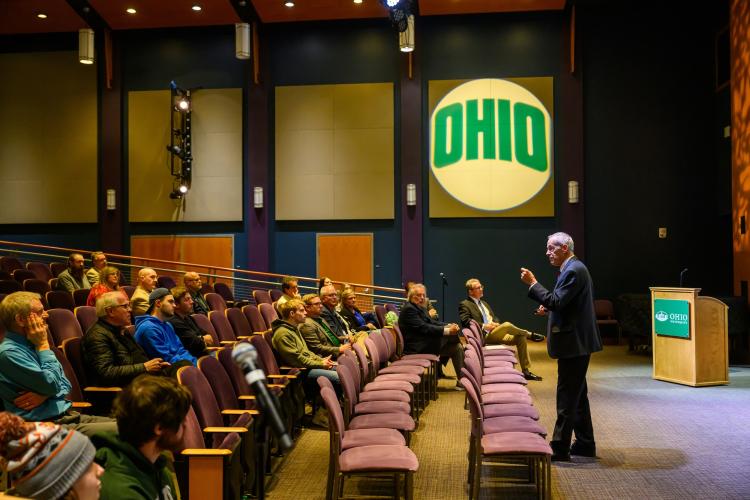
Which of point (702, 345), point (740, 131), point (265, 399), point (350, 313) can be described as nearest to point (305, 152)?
point (350, 313)

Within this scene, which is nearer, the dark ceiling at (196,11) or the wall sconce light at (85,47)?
the wall sconce light at (85,47)

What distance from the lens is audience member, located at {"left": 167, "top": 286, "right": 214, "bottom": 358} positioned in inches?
195

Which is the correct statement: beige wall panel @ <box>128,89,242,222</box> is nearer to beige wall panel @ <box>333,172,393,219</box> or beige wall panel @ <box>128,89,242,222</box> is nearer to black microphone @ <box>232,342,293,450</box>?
beige wall panel @ <box>333,172,393,219</box>

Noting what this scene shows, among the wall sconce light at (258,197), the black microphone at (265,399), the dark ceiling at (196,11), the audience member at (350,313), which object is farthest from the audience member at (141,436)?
the dark ceiling at (196,11)

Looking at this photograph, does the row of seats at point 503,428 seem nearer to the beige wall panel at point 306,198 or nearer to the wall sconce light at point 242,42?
the wall sconce light at point 242,42

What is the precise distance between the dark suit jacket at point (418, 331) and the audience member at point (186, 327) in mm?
2065

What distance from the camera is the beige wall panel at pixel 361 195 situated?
11828mm

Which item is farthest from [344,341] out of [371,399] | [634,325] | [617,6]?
[617,6]

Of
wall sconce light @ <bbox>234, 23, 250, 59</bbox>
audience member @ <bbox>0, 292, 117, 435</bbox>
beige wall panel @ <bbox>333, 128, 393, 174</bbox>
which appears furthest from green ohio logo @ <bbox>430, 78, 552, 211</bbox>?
audience member @ <bbox>0, 292, 117, 435</bbox>

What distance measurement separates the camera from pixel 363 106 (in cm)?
1192

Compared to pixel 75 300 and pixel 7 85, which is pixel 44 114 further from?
pixel 75 300

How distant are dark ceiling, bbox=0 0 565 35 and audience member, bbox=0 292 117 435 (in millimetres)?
9141

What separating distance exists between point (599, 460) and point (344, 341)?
2.79 meters

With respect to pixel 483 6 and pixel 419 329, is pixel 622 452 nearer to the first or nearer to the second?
pixel 419 329
